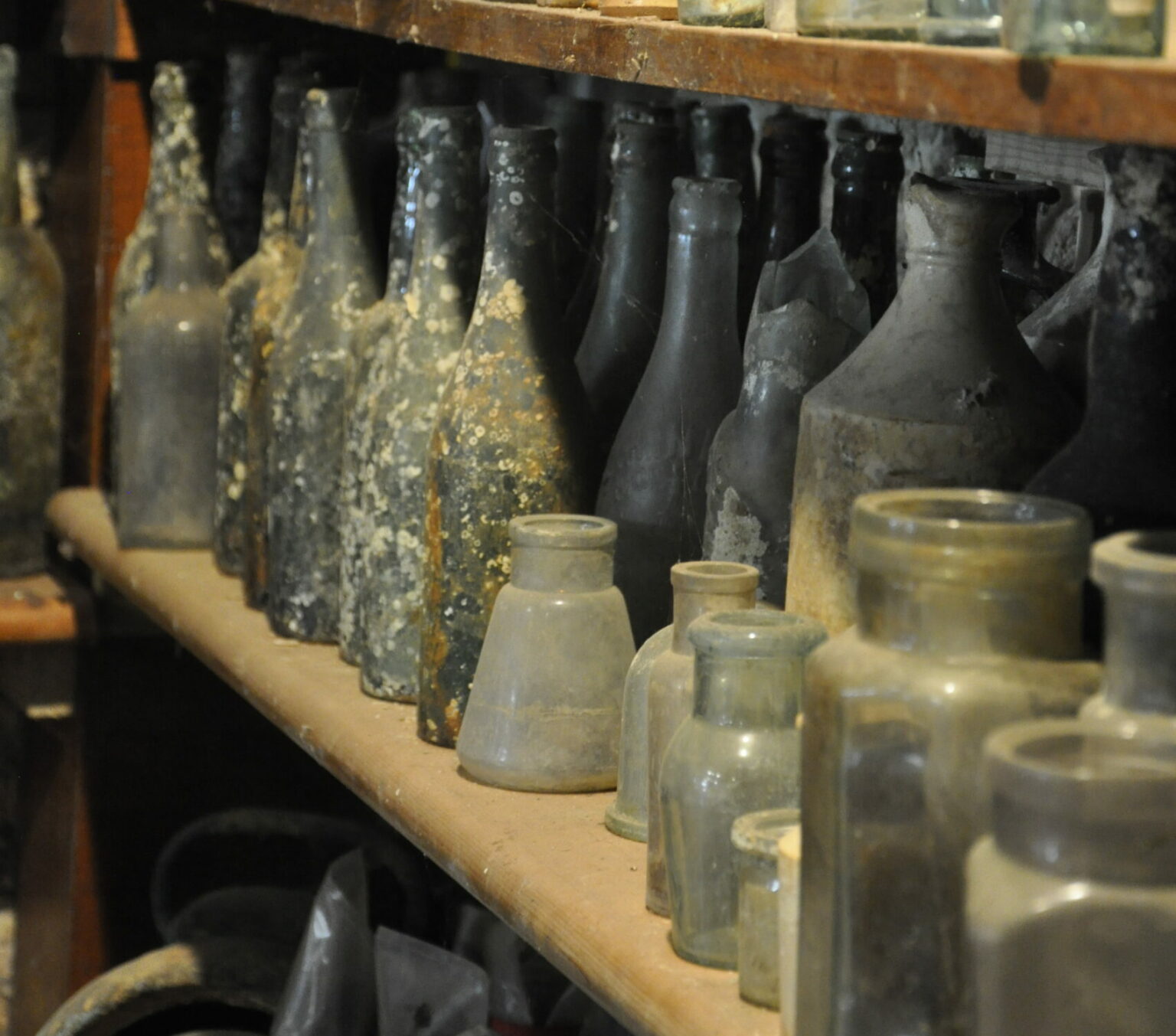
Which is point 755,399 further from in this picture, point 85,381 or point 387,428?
point 85,381

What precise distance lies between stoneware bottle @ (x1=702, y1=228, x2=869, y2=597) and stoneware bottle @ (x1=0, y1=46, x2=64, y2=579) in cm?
98

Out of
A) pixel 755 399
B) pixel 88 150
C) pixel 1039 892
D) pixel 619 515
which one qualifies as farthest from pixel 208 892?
pixel 1039 892

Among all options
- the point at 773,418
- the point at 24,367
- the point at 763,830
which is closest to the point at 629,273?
the point at 773,418

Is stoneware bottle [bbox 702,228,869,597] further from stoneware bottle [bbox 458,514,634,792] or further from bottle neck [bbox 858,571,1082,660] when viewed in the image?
bottle neck [bbox 858,571,1082,660]

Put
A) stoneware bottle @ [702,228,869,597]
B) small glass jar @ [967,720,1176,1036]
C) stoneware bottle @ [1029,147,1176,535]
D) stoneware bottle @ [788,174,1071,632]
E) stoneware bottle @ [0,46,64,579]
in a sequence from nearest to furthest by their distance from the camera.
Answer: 1. small glass jar @ [967,720,1176,1036]
2. stoneware bottle @ [1029,147,1176,535]
3. stoneware bottle @ [788,174,1071,632]
4. stoneware bottle @ [702,228,869,597]
5. stoneware bottle @ [0,46,64,579]

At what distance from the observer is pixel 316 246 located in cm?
129

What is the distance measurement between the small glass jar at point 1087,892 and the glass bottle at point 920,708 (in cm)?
4

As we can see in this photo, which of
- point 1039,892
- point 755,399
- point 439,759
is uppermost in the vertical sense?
point 755,399

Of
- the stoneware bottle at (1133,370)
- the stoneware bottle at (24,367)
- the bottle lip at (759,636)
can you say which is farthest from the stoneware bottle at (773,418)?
the stoneware bottle at (24,367)

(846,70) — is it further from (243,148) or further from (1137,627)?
(243,148)

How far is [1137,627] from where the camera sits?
1.66 ft

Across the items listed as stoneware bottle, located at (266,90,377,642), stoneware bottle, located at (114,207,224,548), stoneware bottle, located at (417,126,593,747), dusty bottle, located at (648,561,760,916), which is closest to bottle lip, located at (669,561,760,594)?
dusty bottle, located at (648,561,760,916)

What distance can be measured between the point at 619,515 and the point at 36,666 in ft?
2.99

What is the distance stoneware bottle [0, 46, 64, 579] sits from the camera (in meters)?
1.68
